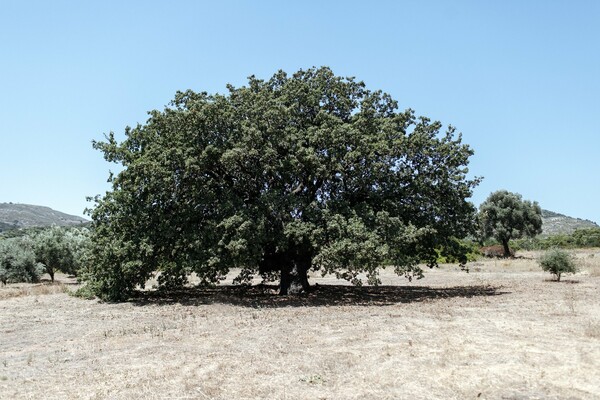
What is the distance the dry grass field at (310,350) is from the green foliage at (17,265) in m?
23.7

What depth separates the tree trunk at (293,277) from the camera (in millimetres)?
26691

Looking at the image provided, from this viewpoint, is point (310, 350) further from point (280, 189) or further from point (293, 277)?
point (293, 277)

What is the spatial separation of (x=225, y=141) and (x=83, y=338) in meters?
11.6

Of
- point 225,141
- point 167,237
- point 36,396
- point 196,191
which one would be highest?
point 225,141

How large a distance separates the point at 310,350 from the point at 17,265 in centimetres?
3954

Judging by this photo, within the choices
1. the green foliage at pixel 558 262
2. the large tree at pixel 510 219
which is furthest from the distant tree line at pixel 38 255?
the large tree at pixel 510 219

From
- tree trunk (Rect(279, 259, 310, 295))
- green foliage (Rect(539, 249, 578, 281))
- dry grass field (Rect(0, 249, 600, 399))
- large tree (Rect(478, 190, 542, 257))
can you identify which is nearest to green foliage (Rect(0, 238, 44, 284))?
dry grass field (Rect(0, 249, 600, 399))

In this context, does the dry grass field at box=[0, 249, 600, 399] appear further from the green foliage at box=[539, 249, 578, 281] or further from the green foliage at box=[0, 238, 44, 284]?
the green foliage at box=[0, 238, 44, 284]

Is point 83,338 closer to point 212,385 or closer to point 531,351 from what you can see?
point 212,385

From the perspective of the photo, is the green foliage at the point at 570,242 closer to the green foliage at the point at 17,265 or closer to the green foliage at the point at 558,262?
the green foliage at the point at 558,262

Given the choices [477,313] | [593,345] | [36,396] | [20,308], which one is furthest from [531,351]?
[20,308]

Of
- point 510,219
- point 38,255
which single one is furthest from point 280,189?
point 510,219

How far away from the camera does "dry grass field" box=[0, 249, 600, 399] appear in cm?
911

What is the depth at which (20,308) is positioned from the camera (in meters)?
23.4
